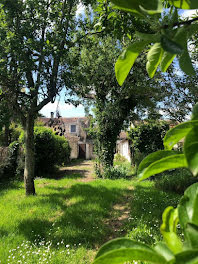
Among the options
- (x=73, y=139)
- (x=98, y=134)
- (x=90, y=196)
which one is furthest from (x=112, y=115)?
(x=73, y=139)

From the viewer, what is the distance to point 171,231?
39 cm

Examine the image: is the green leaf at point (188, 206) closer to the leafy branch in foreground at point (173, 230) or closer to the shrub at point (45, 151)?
the leafy branch in foreground at point (173, 230)

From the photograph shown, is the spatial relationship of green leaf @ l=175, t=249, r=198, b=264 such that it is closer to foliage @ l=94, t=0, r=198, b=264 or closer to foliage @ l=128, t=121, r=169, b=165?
foliage @ l=94, t=0, r=198, b=264

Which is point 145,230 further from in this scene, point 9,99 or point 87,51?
point 87,51

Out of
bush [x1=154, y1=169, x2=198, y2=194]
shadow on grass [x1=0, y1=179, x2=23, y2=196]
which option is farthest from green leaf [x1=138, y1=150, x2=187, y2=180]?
shadow on grass [x1=0, y1=179, x2=23, y2=196]

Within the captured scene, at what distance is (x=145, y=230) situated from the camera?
4129 millimetres

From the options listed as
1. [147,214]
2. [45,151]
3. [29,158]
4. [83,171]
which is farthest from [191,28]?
[83,171]

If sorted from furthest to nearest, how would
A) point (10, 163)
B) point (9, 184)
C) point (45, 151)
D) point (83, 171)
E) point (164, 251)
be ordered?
point (83, 171) → point (45, 151) → point (10, 163) → point (9, 184) → point (164, 251)

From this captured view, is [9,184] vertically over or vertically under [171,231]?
under

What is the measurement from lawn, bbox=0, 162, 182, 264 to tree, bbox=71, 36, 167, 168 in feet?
13.8

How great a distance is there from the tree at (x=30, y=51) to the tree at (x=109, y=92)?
144 inches

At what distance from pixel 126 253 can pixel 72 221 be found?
5.06m

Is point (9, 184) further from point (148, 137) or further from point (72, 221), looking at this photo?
point (148, 137)

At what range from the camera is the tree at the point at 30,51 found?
18.3 feet
